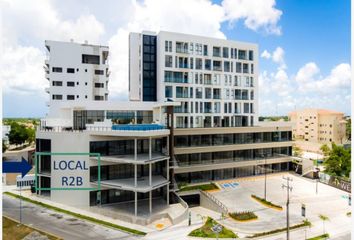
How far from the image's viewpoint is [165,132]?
1938 centimetres

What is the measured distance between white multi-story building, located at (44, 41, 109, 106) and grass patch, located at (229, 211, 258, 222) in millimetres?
18892

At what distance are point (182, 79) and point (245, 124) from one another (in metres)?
9.27

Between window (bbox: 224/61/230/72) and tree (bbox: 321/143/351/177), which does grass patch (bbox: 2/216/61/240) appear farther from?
tree (bbox: 321/143/351/177)

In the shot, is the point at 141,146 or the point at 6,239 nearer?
the point at 6,239

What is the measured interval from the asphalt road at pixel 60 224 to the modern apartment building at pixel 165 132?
1.99 meters

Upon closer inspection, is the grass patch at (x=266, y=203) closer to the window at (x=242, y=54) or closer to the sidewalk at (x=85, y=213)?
the sidewalk at (x=85, y=213)

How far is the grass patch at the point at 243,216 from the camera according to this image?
17692mm

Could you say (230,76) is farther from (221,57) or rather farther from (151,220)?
(151,220)

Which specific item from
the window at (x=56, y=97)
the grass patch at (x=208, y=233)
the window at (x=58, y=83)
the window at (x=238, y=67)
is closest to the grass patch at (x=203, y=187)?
the grass patch at (x=208, y=233)

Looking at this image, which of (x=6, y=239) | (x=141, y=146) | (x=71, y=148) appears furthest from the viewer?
(x=141, y=146)

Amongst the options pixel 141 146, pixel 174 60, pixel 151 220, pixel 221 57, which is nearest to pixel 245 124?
pixel 221 57

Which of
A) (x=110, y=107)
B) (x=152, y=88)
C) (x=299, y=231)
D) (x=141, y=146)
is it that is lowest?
(x=299, y=231)

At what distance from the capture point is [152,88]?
2872 centimetres

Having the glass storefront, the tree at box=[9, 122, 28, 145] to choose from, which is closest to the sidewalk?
the glass storefront
